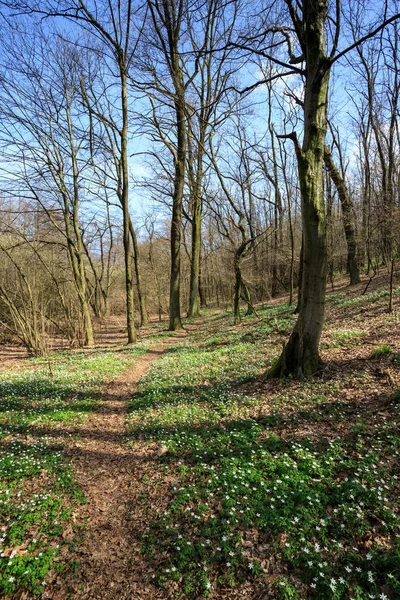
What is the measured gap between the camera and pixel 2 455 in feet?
18.2

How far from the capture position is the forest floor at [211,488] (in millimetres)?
3262

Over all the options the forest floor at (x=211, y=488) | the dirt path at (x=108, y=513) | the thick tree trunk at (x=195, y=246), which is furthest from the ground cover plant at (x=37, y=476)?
the thick tree trunk at (x=195, y=246)

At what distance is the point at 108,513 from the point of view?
439cm

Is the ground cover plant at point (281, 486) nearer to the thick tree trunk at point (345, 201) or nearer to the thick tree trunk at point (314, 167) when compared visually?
the thick tree trunk at point (314, 167)

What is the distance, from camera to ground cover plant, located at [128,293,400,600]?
10.6 feet

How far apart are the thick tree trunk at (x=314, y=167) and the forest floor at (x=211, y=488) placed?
1.99m

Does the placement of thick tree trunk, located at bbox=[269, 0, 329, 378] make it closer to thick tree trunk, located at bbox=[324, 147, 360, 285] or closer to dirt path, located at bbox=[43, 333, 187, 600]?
dirt path, located at bbox=[43, 333, 187, 600]

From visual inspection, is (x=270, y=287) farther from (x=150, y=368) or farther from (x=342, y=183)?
(x=150, y=368)

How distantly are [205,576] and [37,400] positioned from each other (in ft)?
23.3

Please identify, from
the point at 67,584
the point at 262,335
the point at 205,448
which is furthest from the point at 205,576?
the point at 262,335

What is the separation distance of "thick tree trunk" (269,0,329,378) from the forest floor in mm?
1991

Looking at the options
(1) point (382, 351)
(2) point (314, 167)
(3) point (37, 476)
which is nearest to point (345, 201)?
(2) point (314, 167)

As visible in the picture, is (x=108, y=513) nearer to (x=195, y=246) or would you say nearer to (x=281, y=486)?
(x=281, y=486)

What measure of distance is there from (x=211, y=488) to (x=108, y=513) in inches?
60.6
